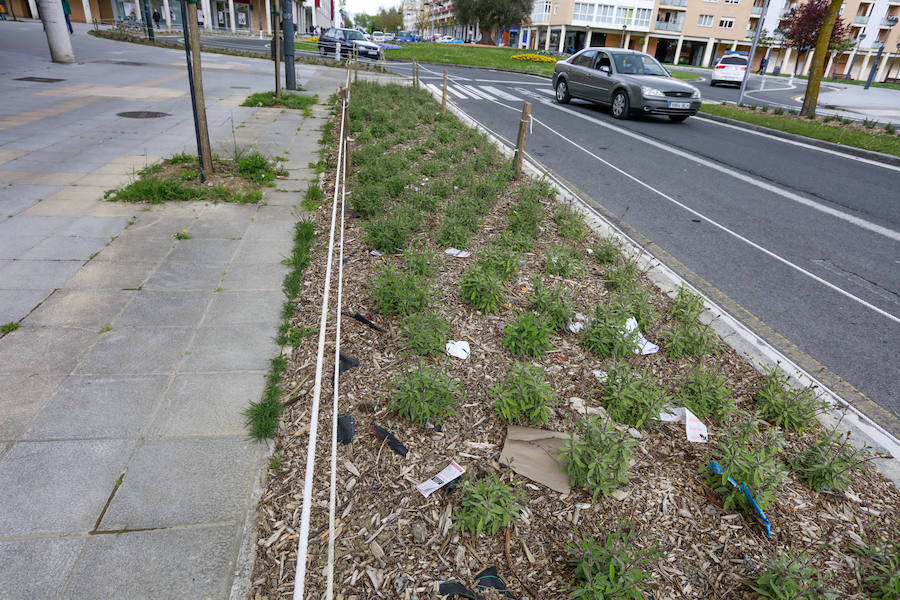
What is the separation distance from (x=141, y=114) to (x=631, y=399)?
1274 centimetres

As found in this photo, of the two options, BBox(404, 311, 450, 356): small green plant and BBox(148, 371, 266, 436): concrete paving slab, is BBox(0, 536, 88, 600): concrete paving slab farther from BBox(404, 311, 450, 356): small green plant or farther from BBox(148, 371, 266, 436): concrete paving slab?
BBox(404, 311, 450, 356): small green plant

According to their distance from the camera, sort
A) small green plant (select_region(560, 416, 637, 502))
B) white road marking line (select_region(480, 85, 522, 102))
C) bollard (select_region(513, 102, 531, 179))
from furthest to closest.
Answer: white road marking line (select_region(480, 85, 522, 102)) < bollard (select_region(513, 102, 531, 179)) < small green plant (select_region(560, 416, 637, 502))

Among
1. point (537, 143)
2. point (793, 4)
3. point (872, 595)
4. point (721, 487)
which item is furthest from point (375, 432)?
point (793, 4)

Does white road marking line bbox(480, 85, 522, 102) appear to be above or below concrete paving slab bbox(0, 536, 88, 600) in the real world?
above

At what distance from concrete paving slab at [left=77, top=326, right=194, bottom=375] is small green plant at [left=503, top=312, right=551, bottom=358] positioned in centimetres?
229

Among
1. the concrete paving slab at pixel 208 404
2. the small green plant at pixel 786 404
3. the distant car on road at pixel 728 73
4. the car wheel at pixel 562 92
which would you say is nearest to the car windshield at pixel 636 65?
the car wheel at pixel 562 92

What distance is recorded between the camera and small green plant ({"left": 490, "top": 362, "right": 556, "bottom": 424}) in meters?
3.07

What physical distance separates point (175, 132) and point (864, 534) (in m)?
11.4

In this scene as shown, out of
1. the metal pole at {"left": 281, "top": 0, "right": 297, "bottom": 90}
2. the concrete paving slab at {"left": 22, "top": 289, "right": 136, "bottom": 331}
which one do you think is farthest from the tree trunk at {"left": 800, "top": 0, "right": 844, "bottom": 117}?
the concrete paving slab at {"left": 22, "top": 289, "right": 136, "bottom": 331}

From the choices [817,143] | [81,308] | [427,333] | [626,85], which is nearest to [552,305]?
[427,333]

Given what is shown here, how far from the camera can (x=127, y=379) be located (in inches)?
131

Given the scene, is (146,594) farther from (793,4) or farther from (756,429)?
(793,4)

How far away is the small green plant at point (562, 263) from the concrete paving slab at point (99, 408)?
129 inches

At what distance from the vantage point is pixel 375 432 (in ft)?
9.95
